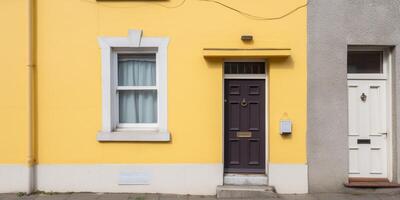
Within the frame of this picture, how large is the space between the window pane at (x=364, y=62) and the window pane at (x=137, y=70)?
13.6 feet

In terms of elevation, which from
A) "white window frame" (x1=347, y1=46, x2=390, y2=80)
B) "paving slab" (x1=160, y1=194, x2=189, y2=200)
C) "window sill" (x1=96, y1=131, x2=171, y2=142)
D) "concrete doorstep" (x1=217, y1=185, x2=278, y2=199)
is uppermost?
"white window frame" (x1=347, y1=46, x2=390, y2=80)

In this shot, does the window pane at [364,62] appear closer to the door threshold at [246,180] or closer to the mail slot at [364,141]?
the mail slot at [364,141]

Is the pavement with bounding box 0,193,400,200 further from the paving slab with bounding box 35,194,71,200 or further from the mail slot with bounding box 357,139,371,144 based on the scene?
the mail slot with bounding box 357,139,371,144

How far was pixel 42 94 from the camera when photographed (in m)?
8.46

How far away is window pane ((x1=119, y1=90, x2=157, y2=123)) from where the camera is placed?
8789 mm

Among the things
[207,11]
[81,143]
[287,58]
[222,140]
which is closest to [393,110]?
[287,58]

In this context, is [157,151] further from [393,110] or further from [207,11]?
[393,110]

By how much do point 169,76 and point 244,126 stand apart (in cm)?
185

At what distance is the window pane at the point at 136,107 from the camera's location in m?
8.79

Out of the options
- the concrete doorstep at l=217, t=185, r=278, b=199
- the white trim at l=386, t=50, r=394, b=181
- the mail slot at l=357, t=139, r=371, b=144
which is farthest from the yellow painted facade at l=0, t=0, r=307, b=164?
the white trim at l=386, t=50, r=394, b=181

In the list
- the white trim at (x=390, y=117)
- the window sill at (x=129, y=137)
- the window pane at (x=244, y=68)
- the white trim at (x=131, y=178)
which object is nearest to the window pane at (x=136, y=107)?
the window sill at (x=129, y=137)

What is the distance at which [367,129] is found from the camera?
8.67 meters

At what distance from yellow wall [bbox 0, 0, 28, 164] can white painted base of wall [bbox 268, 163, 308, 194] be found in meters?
5.01

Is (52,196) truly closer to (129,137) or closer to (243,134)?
(129,137)
